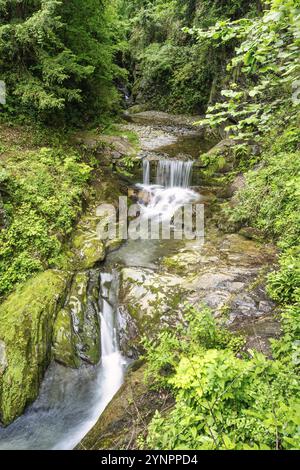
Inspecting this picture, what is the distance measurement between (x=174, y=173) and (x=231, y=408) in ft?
28.6

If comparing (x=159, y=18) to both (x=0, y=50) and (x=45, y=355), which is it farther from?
(x=45, y=355)

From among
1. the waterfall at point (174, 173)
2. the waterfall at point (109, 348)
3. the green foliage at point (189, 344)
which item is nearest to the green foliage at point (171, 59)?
the waterfall at point (174, 173)

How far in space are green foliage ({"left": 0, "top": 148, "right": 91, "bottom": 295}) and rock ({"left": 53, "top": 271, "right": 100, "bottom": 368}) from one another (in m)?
0.94

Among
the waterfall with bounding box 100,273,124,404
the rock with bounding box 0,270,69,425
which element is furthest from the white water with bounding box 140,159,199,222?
the rock with bounding box 0,270,69,425

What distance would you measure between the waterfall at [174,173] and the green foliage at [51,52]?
11.3 ft

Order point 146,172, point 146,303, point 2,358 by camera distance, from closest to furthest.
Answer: point 2,358
point 146,303
point 146,172

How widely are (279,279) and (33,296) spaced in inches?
166

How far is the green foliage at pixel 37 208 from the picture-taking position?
5.90 m

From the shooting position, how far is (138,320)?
5.48 meters

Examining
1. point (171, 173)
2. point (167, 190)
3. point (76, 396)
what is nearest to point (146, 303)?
point (76, 396)

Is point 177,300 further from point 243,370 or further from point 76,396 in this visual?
point 243,370

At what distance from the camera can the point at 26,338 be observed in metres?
4.94

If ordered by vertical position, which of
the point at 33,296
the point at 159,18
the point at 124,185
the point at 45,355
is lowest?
the point at 45,355
